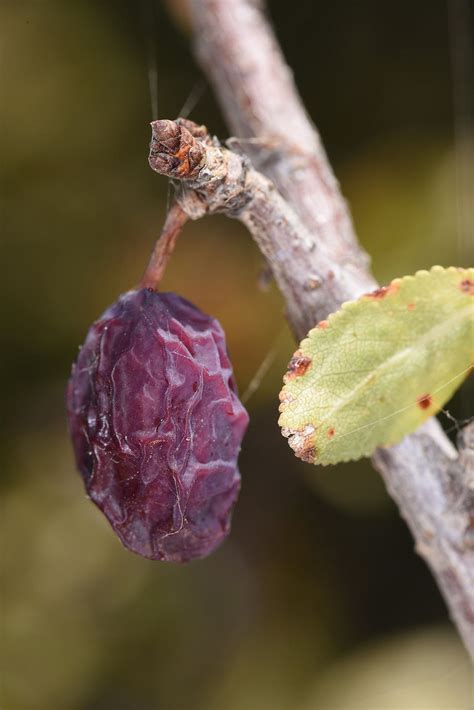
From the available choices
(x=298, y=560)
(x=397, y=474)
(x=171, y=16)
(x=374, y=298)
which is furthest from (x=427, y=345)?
(x=171, y=16)

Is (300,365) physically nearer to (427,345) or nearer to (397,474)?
(427,345)

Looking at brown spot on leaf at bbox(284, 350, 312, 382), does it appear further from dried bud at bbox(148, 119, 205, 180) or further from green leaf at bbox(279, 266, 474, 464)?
dried bud at bbox(148, 119, 205, 180)

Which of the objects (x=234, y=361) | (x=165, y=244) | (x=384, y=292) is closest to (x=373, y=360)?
(x=384, y=292)

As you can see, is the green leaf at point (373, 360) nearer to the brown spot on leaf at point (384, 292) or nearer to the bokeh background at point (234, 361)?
the brown spot on leaf at point (384, 292)

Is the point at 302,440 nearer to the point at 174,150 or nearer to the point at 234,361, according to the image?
the point at 174,150

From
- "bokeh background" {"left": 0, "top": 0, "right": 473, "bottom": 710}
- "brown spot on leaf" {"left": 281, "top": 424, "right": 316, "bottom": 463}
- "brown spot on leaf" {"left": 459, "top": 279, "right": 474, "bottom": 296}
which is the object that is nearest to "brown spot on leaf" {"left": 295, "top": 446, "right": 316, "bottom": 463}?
"brown spot on leaf" {"left": 281, "top": 424, "right": 316, "bottom": 463}

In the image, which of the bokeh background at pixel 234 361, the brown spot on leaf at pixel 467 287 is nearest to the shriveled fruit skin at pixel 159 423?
the brown spot on leaf at pixel 467 287
